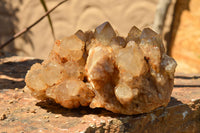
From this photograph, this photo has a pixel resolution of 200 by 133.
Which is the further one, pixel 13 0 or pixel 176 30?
pixel 13 0

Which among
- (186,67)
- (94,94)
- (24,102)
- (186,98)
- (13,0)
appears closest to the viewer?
(94,94)

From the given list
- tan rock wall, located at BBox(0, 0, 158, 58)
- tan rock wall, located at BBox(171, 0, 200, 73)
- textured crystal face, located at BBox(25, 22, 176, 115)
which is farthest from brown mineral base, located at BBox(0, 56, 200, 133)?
tan rock wall, located at BBox(0, 0, 158, 58)

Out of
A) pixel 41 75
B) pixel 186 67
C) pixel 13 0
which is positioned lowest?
pixel 41 75

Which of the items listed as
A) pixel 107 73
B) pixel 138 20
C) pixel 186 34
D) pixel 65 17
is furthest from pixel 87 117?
pixel 65 17

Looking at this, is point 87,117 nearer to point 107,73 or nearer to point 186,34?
point 107,73

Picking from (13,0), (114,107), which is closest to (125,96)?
(114,107)

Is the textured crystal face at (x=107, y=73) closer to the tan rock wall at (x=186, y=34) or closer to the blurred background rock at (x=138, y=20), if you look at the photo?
the blurred background rock at (x=138, y=20)

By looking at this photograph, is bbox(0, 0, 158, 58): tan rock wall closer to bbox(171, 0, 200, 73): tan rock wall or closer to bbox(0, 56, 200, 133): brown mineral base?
bbox(171, 0, 200, 73): tan rock wall

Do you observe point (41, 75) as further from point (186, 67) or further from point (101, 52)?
point (186, 67)
